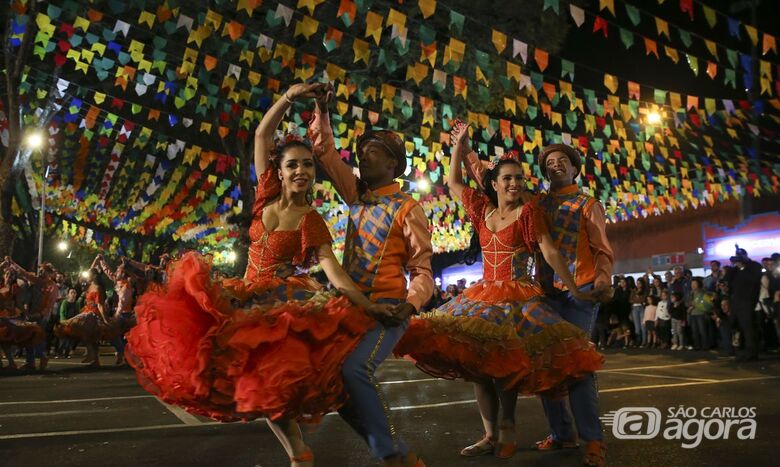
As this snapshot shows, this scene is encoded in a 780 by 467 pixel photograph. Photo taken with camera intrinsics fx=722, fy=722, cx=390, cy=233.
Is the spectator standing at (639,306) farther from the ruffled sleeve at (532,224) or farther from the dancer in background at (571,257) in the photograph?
the ruffled sleeve at (532,224)

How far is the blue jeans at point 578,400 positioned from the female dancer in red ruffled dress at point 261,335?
1705mm

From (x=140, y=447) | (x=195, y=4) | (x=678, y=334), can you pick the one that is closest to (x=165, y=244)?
(x=195, y=4)

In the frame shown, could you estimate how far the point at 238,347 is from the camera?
321cm

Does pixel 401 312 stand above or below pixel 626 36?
below

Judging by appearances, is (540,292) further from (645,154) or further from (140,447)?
(645,154)

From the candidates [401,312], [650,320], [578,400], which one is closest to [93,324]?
[578,400]

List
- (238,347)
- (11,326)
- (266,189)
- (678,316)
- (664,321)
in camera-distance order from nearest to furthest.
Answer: (238,347), (266,189), (11,326), (678,316), (664,321)

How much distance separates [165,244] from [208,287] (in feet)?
135

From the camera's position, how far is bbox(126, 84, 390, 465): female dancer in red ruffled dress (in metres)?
3.22

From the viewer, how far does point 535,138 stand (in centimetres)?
1705

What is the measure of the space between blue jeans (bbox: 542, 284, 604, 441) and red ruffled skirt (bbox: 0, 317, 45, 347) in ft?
33.3

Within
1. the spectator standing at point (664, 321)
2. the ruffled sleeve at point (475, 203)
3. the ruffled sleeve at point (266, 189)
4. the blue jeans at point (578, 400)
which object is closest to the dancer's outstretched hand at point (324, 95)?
the ruffled sleeve at point (266, 189)

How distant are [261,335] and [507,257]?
2278 mm

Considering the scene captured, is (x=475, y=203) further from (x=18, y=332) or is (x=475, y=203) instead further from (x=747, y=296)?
(x=18, y=332)
